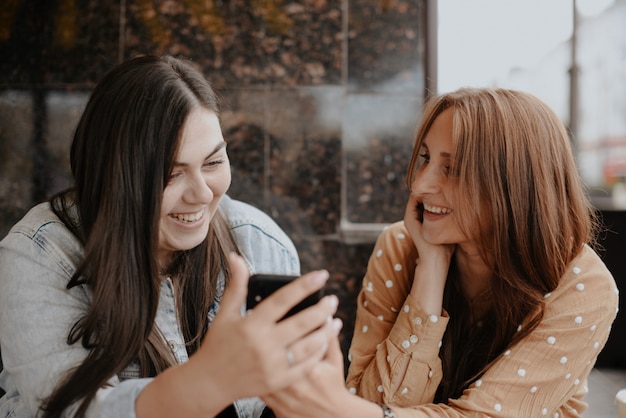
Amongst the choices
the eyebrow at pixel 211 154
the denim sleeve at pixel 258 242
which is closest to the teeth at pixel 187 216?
the eyebrow at pixel 211 154

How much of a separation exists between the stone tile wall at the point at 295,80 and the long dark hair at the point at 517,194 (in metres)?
1.04

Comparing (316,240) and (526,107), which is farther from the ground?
(526,107)

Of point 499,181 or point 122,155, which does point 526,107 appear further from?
point 122,155

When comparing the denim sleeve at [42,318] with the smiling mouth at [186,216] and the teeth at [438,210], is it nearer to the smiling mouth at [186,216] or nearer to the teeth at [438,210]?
the smiling mouth at [186,216]

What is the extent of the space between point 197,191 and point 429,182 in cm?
55

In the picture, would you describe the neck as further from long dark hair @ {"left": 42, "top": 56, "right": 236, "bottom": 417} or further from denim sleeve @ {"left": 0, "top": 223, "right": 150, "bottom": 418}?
denim sleeve @ {"left": 0, "top": 223, "right": 150, "bottom": 418}

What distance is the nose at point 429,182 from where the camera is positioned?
4.48ft

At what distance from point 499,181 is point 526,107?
187 millimetres

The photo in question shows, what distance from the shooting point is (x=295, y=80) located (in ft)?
7.88

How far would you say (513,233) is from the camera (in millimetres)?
1329

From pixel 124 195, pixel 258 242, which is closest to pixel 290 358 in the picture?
pixel 124 195

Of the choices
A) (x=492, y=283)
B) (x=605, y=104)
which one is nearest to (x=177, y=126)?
(x=492, y=283)

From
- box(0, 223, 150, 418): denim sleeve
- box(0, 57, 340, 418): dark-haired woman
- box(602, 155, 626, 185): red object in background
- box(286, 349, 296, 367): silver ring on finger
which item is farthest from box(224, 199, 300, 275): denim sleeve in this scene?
box(602, 155, 626, 185): red object in background

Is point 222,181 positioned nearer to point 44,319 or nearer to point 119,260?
point 119,260
